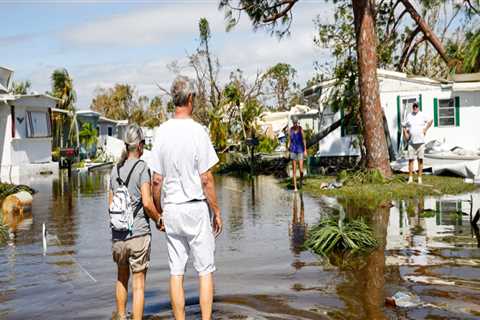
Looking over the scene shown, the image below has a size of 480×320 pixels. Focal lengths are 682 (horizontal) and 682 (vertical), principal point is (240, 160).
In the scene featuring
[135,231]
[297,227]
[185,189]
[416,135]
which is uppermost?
[416,135]

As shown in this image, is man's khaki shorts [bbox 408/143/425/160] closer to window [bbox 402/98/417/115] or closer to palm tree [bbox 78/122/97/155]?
window [bbox 402/98/417/115]

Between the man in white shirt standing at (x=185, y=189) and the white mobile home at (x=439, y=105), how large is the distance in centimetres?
1637

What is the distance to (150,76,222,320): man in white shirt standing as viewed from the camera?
217 inches

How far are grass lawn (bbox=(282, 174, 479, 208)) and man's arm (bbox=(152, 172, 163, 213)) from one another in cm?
856

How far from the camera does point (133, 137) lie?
20.3 ft

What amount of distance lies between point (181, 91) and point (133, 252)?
1499mm

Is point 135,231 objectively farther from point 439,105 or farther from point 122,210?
point 439,105

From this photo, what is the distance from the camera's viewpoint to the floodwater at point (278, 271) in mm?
6586

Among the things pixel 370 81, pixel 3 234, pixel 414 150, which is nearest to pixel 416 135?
pixel 414 150

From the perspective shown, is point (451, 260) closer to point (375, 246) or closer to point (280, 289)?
point (375, 246)

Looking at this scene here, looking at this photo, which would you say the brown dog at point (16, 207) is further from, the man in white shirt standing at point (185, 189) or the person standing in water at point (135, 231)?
the man in white shirt standing at point (185, 189)

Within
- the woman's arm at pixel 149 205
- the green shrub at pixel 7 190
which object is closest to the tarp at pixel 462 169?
the green shrub at pixel 7 190

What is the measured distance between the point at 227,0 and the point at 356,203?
785 cm

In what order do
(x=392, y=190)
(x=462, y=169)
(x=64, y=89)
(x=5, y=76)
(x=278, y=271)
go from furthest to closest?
(x=64, y=89) < (x=5, y=76) < (x=462, y=169) < (x=392, y=190) < (x=278, y=271)
